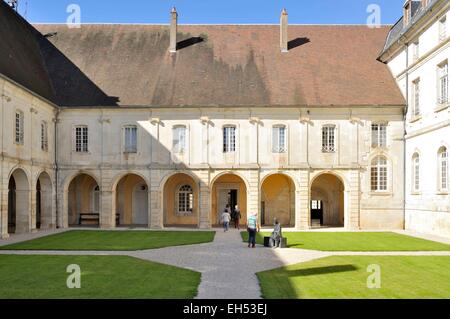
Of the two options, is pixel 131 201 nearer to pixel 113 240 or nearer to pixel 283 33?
pixel 113 240

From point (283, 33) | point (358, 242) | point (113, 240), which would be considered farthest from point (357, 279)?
point (283, 33)

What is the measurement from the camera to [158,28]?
34188 millimetres

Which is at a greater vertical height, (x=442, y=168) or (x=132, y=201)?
(x=442, y=168)

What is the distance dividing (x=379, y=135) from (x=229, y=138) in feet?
27.4

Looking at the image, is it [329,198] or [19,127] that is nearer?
[19,127]

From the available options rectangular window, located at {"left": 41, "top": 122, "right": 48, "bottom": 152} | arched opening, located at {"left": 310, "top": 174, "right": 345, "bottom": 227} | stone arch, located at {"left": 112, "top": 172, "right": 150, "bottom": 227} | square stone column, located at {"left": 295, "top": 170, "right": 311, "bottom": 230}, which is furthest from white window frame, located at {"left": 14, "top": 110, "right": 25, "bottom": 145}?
arched opening, located at {"left": 310, "top": 174, "right": 345, "bottom": 227}

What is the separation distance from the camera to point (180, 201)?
107 feet

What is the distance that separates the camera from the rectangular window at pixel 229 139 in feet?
97.3

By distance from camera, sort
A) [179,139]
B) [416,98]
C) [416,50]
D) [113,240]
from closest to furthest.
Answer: [113,240] → [416,50] → [416,98] → [179,139]

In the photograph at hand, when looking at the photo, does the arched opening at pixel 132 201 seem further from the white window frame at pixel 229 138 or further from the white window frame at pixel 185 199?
the white window frame at pixel 229 138

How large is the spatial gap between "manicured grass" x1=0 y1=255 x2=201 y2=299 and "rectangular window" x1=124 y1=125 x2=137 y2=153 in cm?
1378

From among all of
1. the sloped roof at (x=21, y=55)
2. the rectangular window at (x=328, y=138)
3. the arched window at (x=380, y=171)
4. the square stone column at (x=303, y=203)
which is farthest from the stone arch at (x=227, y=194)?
the sloped roof at (x=21, y=55)
